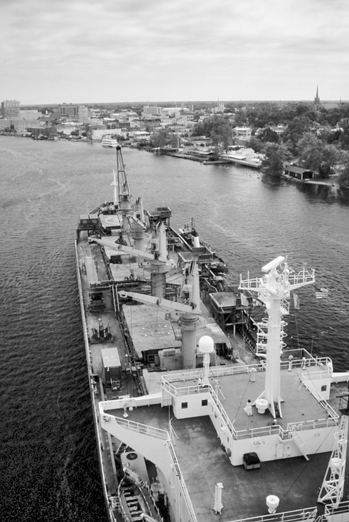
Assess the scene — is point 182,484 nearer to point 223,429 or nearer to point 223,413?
point 223,429

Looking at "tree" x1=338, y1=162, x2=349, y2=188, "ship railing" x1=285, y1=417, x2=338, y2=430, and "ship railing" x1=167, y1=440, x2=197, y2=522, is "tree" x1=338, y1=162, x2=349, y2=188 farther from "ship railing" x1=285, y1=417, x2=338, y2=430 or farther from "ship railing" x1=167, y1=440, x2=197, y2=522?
"ship railing" x1=167, y1=440, x2=197, y2=522

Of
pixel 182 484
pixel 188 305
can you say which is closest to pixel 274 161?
pixel 188 305

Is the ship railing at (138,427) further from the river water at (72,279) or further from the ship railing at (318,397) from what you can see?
the ship railing at (318,397)

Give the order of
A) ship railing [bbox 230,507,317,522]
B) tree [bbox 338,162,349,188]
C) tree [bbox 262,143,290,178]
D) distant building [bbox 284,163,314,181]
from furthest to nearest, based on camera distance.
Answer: tree [bbox 262,143,290,178], distant building [bbox 284,163,314,181], tree [bbox 338,162,349,188], ship railing [bbox 230,507,317,522]

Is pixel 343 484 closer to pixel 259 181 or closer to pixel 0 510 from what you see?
pixel 0 510

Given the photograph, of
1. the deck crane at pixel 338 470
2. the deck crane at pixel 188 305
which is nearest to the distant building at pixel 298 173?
the deck crane at pixel 188 305

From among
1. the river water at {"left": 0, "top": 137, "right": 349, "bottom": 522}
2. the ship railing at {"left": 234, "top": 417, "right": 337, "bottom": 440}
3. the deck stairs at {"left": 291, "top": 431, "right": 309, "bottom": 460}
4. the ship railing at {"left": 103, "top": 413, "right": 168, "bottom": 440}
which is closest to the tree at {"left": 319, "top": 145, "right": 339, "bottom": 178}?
the river water at {"left": 0, "top": 137, "right": 349, "bottom": 522}
